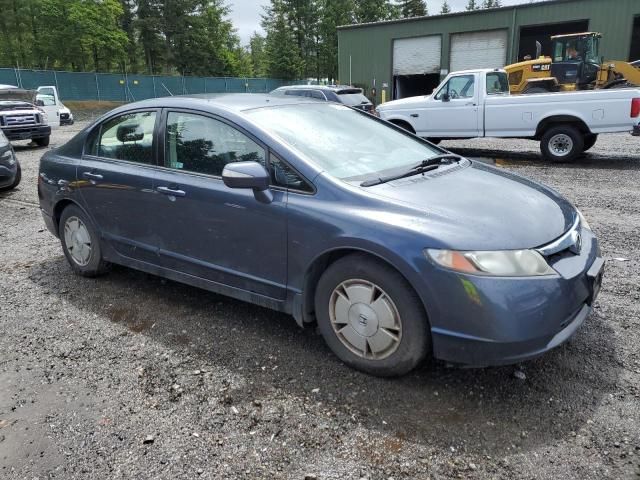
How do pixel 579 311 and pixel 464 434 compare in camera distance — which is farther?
pixel 579 311

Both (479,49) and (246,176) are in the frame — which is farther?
(479,49)

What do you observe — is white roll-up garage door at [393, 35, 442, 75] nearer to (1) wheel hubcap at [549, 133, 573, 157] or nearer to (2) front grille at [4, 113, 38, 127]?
(1) wheel hubcap at [549, 133, 573, 157]

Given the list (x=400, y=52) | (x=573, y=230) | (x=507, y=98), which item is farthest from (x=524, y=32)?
(x=573, y=230)

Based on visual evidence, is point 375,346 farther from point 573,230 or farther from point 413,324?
point 573,230

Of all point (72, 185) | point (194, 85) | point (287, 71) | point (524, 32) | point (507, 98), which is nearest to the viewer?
point (72, 185)

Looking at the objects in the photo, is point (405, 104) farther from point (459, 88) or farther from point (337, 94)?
point (337, 94)

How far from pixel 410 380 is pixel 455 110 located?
400 inches

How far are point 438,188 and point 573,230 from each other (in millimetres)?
818

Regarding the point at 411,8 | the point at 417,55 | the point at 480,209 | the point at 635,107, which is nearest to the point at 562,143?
the point at 635,107

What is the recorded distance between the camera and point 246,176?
3090 mm

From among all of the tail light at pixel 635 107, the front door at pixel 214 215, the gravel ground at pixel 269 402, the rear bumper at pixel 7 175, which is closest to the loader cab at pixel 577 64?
the tail light at pixel 635 107

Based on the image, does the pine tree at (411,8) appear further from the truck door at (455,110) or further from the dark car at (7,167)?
the dark car at (7,167)

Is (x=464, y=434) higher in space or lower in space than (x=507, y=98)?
lower

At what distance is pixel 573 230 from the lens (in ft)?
9.97
